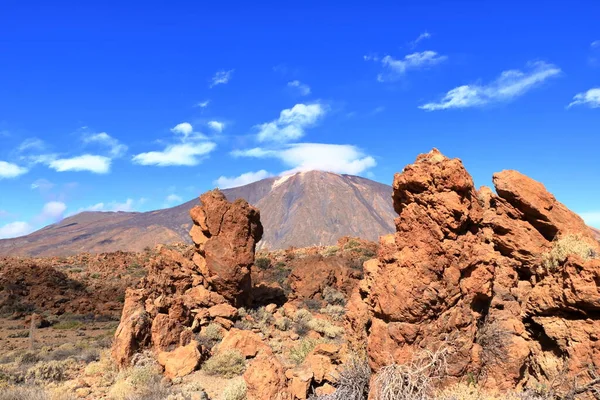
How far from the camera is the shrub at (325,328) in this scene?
12687 millimetres

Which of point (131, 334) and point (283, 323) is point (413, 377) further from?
point (283, 323)

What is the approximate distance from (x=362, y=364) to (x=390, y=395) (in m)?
1.33

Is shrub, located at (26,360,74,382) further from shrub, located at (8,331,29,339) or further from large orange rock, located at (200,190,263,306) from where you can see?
shrub, located at (8,331,29,339)

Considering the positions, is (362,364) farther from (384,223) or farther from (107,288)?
(384,223)

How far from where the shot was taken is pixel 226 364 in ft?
28.4

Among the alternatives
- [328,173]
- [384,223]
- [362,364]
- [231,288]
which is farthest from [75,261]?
[328,173]

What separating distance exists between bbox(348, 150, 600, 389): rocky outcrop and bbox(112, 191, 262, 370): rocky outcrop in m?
5.47

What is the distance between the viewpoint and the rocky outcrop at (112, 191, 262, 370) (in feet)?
29.5

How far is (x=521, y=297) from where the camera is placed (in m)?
5.77

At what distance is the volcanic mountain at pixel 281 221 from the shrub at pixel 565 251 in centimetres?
7406

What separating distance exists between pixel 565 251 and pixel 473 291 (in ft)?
4.66

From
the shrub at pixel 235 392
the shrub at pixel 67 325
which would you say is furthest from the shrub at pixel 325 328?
the shrub at pixel 67 325

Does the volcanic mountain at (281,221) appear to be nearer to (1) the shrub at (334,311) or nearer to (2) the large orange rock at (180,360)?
(1) the shrub at (334,311)

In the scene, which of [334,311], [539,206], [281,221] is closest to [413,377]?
[539,206]
